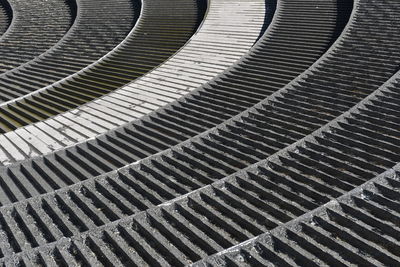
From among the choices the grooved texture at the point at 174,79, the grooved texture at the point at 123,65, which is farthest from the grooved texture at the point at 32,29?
the grooved texture at the point at 174,79

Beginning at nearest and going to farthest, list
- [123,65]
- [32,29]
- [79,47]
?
1. [123,65]
2. [79,47]
3. [32,29]

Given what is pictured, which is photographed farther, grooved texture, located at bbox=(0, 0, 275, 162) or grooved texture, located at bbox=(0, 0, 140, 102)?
grooved texture, located at bbox=(0, 0, 140, 102)

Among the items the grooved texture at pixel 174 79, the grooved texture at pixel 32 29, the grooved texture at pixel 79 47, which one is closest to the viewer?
the grooved texture at pixel 174 79

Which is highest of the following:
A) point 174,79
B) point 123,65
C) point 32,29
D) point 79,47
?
point 174,79

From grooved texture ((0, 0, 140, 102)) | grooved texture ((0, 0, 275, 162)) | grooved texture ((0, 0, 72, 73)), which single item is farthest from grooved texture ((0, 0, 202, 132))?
grooved texture ((0, 0, 72, 73))

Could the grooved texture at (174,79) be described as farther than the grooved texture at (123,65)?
No

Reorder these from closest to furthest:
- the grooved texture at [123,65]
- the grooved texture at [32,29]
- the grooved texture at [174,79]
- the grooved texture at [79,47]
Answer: the grooved texture at [174,79], the grooved texture at [123,65], the grooved texture at [79,47], the grooved texture at [32,29]

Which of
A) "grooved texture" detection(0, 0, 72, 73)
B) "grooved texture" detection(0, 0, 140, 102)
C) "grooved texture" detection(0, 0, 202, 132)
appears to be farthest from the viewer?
"grooved texture" detection(0, 0, 72, 73)

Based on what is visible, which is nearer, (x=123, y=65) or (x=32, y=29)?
(x=123, y=65)

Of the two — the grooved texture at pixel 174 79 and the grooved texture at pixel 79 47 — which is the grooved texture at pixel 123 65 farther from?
the grooved texture at pixel 174 79

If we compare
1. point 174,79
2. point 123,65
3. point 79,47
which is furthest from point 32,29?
point 174,79

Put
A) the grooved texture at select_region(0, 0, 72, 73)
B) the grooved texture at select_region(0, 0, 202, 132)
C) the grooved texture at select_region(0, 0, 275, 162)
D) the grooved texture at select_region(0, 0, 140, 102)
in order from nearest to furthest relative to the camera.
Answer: the grooved texture at select_region(0, 0, 275, 162) → the grooved texture at select_region(0, 0, 202, 132) → the grooved texture at select_region(0, 0, 140, 102) → the grooved texture at select_region(0, 0, 72, 73)

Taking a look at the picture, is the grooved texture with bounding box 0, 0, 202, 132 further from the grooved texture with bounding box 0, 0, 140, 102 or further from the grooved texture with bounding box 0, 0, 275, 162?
the grooved texture with bounding box 0, 0, 275, 162

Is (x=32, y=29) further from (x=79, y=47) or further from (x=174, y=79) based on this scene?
(x=174, y=79)
